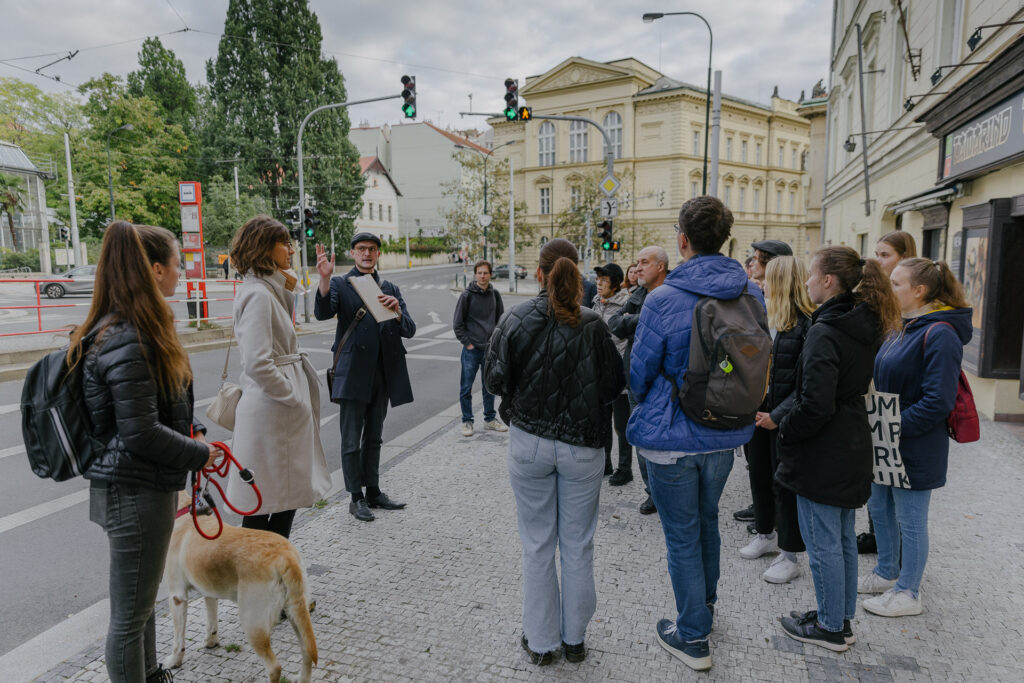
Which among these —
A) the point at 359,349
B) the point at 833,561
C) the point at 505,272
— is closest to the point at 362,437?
the point at 359,349

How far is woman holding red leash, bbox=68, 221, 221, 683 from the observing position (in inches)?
88.0

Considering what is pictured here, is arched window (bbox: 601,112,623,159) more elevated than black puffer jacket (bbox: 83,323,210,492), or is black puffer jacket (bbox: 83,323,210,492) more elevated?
arched window (bbox: 601,112,623,159)

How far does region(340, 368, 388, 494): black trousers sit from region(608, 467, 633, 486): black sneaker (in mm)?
2044

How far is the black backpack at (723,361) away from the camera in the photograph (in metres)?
2.70

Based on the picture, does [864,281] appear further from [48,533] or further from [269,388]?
[48,533]

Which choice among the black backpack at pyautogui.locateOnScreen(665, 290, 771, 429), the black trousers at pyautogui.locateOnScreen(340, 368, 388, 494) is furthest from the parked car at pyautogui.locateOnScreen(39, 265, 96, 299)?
the black backpack at pyautogui.locateOnScreen(665, 290, 771, 429)

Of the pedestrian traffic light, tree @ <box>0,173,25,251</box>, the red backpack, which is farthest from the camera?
tree @ <box>0,173,25,251</box>

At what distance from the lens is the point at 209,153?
43.3 metres

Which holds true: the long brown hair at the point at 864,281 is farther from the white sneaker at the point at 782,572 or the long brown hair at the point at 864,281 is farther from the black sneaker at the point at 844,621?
the white sneaker at the point at 782,572

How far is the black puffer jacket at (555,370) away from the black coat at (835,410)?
0.95 meters

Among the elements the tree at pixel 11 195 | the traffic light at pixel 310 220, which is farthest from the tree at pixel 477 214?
the tree at pixel 11 195

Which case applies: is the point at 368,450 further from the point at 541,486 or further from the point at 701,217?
the point at 701,217

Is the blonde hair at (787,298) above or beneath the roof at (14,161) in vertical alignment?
beneath

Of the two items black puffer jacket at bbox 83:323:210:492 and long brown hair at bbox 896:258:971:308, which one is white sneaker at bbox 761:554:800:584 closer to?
long brown hair at bbox 896:258:971:308
